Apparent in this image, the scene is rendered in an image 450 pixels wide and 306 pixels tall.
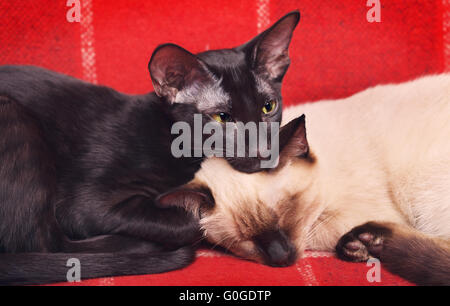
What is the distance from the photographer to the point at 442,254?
1.12 metres

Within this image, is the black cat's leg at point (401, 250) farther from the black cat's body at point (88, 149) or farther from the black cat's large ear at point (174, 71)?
the black cat's large ear at point (174, 71)

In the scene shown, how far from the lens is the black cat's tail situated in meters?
1.13

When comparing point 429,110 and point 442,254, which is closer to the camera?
point 442,254

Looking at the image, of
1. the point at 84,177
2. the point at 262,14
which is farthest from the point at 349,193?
the point at 262,14

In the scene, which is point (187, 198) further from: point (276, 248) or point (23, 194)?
point (23, 194)

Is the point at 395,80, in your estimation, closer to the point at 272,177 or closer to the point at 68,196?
the point at 272,177

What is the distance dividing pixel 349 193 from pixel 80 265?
80 cm

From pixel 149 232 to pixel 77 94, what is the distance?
1.95ft

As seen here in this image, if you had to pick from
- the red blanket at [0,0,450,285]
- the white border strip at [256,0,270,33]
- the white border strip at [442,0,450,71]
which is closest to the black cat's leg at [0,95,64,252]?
the red blanket at [0,0,450,285]

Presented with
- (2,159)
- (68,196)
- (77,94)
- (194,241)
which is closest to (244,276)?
(194,241)

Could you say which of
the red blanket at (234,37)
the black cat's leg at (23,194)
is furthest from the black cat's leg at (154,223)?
the red blanket at (234,37)

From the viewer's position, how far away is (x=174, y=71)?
1.42m

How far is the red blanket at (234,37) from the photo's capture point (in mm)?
1874

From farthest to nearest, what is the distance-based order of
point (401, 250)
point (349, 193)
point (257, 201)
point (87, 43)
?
point (87, 43), point (349, 193), point (257, 201), point (401, 250)
